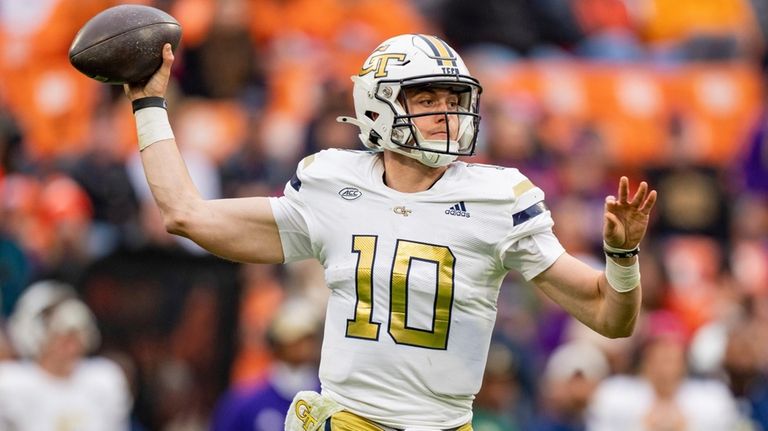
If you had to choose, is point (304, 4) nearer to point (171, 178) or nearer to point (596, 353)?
point (596, 353)

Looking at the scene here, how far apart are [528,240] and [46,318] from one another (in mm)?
4185

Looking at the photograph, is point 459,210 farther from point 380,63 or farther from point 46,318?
point 46,318

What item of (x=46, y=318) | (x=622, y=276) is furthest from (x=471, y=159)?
(x=622, y=276)

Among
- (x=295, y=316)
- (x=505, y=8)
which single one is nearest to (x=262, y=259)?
(x=295, y=316)

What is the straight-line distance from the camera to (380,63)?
5.27m

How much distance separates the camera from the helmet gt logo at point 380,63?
17.1 ft

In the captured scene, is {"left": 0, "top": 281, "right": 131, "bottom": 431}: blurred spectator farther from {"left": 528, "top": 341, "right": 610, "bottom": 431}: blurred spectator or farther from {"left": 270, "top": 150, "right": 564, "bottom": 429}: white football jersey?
{"left": 270, "top": 150, "right": 564, "bottom": 429}: white football jersey

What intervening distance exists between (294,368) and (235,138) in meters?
2.70

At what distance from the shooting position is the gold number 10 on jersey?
496cm

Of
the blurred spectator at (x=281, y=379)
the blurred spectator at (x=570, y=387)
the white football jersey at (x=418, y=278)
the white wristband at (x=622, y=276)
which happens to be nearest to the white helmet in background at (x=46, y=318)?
the blurred spectator at (x=281, y=379)

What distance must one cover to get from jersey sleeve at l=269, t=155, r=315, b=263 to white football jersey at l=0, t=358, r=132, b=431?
11.6 ft

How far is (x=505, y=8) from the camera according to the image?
12.9 m

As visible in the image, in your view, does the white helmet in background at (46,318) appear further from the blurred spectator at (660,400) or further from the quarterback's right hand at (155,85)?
the quarterback's right hand at (155,85)

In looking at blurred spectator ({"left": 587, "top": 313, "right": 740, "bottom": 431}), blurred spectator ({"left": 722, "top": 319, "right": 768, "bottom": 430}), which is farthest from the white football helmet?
blurred spectator ({"left": 722, "top": 319, "right": 768, "bottom": 430})
